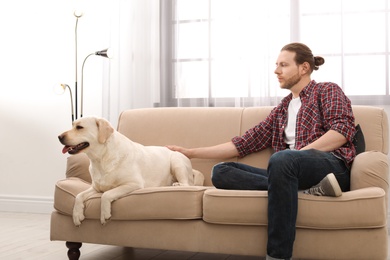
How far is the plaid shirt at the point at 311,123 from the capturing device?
265 centimetres

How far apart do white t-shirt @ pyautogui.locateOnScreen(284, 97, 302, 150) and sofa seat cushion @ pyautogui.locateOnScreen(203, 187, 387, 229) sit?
605mm

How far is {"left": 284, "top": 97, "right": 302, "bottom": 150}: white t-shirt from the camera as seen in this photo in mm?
2918

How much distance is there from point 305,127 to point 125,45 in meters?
1.99

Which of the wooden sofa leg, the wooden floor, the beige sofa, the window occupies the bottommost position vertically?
the wooden floor

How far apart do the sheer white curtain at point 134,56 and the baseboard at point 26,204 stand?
40.4 inches

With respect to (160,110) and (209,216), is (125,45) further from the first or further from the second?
(209,216)

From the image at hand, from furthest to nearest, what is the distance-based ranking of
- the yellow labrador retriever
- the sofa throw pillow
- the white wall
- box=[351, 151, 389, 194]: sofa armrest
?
the white wall < the sofa throw pillow < the yellow labrador retriever < box=[351, 151, 389, 194]: sofa armrest

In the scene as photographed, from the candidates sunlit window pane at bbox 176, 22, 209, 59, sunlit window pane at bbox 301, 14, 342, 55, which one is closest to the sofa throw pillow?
sunlit window pane at bbox 301, 14, 342, 55

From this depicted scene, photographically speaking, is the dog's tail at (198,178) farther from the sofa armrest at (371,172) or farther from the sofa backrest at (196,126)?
the sofa armrest at (371,172)

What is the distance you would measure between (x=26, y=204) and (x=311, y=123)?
9.60 ft

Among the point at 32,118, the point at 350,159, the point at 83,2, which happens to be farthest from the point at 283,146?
the point at 32,118

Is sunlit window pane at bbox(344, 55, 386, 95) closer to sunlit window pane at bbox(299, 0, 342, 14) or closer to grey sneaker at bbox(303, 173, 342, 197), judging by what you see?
sunlit window pane at bbox(299, 0, 342, 14)

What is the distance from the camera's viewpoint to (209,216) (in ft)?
8.11

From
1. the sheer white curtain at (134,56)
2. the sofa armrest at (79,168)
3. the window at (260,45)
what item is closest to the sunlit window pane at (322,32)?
the window at (260,45)
